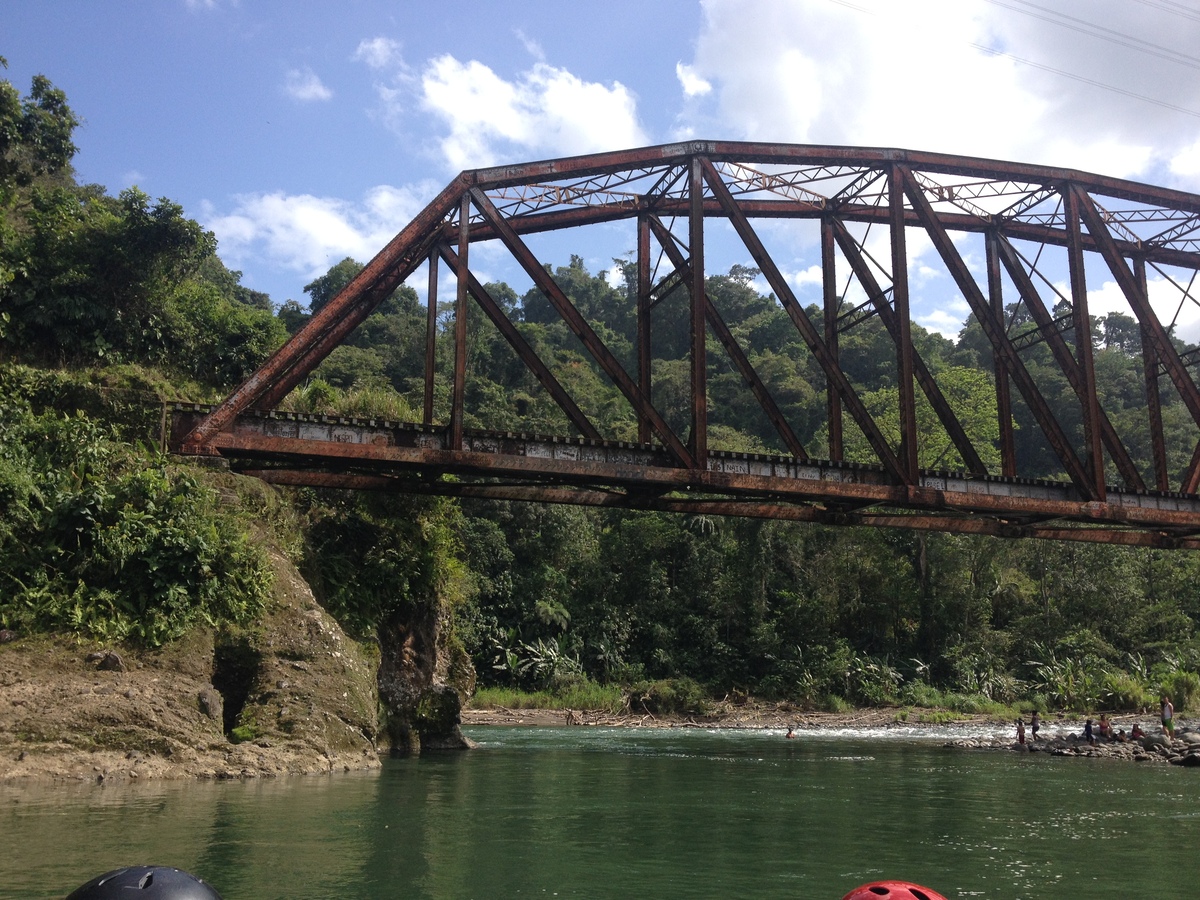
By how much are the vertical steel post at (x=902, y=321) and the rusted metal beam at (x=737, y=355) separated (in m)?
2.32

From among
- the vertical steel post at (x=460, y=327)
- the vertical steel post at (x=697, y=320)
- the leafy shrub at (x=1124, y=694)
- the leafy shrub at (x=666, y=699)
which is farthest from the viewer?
the leafy shrub at (x=666, y=699)

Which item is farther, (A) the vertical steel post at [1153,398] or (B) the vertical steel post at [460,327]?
(A) the vertical steel post at [1153,398]

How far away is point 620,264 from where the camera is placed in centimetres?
11900

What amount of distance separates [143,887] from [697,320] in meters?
17.1

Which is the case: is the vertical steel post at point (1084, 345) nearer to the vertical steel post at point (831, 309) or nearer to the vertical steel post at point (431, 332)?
the vertical steel post at point (831, 309)

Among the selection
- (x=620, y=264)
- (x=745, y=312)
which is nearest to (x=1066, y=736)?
(x=745, y=312)

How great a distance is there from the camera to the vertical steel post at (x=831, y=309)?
23047 mm

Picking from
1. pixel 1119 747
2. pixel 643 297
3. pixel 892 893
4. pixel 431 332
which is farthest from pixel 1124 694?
pixel 892 893

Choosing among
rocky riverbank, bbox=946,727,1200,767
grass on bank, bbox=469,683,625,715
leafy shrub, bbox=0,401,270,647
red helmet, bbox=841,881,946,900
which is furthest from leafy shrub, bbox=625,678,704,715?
red helmet, bbox=841,881,946,900

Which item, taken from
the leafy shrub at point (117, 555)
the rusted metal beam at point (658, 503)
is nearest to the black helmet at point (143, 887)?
the leafy shrub at point (117, 555)

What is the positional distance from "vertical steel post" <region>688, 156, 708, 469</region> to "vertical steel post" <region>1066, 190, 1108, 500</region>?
365 inches

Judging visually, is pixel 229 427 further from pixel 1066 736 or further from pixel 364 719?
pixel 1066 736

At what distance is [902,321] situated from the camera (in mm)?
21297

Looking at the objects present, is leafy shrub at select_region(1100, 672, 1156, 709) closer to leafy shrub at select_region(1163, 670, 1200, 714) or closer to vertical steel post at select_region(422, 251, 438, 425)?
leafy shrub at select_region(1163, 670, 1200, 714)
